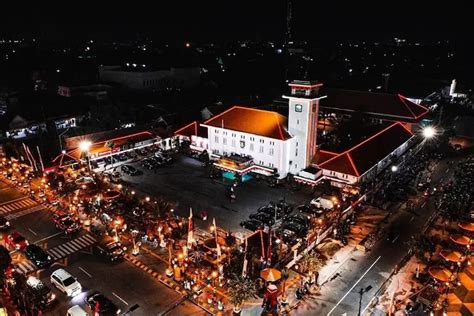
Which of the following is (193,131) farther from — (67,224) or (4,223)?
(4,223)

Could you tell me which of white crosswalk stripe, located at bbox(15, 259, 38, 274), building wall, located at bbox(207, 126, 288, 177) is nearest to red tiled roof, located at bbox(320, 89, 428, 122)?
building wall, located at bbox(207, 126, 288, 177)

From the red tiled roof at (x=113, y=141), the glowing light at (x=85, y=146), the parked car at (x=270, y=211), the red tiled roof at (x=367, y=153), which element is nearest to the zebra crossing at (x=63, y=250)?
the parked car at (x=270, y=211)

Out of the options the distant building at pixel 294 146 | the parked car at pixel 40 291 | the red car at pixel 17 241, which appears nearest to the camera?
the parked car at pixel 40 291

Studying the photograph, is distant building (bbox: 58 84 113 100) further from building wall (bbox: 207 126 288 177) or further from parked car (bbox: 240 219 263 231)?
parked car (bbox: 240 219 263 231)

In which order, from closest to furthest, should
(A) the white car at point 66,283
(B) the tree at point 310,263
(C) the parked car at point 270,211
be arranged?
(A) the white car at point 66,283, (B) the tree at point 310,263, (C) the parked car at point 270,211

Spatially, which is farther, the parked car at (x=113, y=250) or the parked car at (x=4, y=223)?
the parked car at (x=4, y=223)

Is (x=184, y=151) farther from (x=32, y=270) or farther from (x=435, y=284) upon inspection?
(x=435, y=284)

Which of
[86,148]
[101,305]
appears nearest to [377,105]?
[86,148]

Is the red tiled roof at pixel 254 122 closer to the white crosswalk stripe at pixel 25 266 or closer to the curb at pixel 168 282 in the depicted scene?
the curb at pixel 168 282
